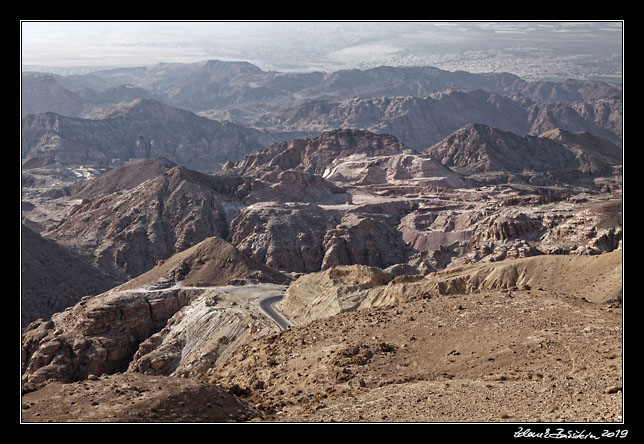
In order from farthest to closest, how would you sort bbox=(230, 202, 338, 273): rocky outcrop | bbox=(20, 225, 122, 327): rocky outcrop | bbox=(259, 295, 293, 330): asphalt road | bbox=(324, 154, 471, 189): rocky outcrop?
bbox=(324, 154, 471, 189): rocky outcrop
bbox=(230, 202, 338, 273): rocky outcrop
bbox=(20, 225, 122, 327): rocky outcrop
bbox=(259, 295, 293, 330): asphalt road

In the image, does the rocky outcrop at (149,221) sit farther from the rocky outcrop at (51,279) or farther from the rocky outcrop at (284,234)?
the rocky outcrop at (51,279)

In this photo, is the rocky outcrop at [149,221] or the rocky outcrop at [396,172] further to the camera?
the rocky outcrop at [396,172]

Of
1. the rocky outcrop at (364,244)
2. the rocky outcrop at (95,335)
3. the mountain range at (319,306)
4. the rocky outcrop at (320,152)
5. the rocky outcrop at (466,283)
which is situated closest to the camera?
the mountain range at (319,306)

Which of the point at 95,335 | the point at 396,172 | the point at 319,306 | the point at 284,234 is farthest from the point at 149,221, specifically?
the point at 319,306

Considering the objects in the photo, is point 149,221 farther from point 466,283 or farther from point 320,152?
point 466,283

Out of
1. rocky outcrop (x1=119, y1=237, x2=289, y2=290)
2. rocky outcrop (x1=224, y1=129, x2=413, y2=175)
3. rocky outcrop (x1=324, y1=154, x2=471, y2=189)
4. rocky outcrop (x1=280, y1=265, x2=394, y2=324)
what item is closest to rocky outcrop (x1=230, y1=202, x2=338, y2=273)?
rocky outcrop (x1=324, y1=154, x2=471, y2=189)

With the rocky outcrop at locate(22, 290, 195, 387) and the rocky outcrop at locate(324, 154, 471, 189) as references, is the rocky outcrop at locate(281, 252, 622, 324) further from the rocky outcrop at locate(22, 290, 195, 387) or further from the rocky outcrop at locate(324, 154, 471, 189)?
the rocky outcrop at locate(324, 154, 471, 189)

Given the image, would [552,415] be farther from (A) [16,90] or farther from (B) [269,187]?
(B) [269,187]

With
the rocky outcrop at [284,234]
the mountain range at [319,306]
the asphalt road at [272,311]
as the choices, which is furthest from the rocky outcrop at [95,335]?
the rocky outcrop at [284,234]

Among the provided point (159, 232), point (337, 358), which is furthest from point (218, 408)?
point (159, 232)
